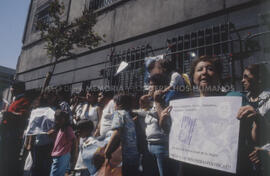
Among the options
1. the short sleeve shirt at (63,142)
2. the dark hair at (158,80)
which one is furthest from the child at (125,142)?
the short sleeve shirt at (63,142)

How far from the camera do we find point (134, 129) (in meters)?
2.52

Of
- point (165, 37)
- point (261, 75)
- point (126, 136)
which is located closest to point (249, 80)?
point (261, 75)

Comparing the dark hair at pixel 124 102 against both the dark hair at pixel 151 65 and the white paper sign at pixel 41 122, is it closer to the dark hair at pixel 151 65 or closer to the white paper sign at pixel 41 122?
the dark hair at pixel 151 65

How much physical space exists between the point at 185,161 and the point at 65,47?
6.44 meters

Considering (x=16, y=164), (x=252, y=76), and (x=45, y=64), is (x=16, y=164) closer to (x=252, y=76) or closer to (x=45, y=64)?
(x=252, y=76)

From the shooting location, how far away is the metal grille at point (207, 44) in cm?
488

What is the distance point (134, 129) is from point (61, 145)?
139 centimetres

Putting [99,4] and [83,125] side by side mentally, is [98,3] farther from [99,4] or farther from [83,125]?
[83,125]

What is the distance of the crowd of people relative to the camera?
1269 mm

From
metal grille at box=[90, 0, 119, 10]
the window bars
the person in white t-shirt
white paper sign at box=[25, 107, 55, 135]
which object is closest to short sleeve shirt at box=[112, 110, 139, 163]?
the person in white t-shirt

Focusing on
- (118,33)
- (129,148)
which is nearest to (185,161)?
(129,148)

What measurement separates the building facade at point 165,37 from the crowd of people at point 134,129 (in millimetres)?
2132

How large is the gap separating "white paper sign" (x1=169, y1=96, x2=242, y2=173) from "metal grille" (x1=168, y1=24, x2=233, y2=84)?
3.40 m

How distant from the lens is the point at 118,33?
8.10 meters
